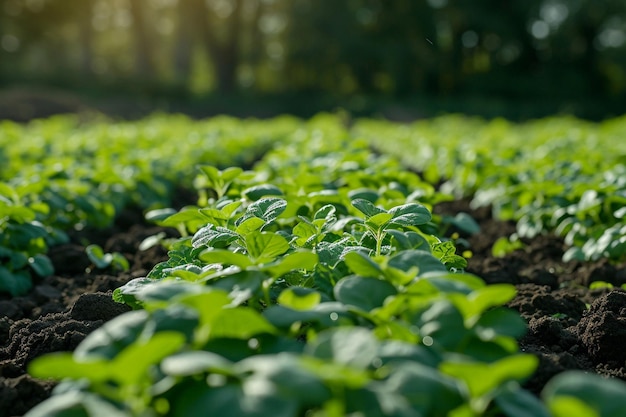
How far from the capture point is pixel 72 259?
13.2 feet

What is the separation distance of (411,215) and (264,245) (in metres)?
0.62

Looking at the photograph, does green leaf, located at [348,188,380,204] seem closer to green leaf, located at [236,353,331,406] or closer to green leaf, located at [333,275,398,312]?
green leaf, located at [333,275,398,312]

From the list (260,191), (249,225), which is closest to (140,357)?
(249,225)

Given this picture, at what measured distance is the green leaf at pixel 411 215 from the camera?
2420 mm

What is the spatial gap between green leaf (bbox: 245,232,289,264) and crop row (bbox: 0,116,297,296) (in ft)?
5.45

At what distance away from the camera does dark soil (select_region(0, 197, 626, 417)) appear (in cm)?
235

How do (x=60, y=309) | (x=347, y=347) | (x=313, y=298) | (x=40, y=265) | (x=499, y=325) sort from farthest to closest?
(x=40, y=265) < (x=60, y=309) < (x=313, y=298) < (x=499, y=325) < (x=347, y=347)

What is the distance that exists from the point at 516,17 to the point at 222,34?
56.9 ft

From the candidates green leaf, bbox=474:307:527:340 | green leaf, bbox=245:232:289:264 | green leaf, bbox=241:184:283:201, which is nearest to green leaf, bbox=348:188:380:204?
green leaf, bbox=241:184:283:201

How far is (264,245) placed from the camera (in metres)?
2.05

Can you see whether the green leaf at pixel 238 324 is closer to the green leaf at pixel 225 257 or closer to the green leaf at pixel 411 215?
the green leaf at pixel 225 257

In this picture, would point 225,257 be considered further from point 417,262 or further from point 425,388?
point 425,388

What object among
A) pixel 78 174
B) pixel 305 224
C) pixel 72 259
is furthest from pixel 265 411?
pixel 78 174

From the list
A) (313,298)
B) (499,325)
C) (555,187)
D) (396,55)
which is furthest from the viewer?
(396,55)
